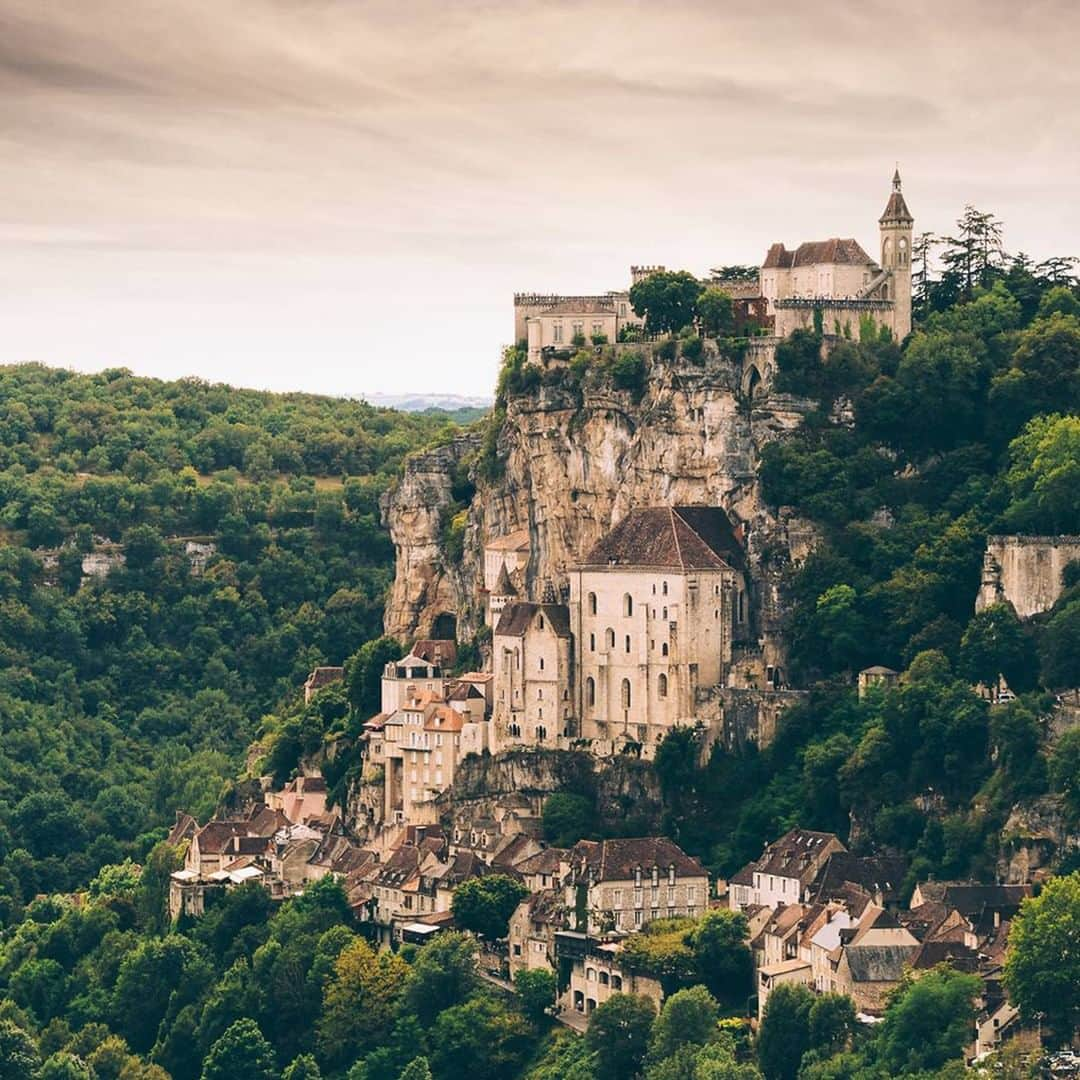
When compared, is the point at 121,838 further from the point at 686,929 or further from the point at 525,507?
the point at 686,929

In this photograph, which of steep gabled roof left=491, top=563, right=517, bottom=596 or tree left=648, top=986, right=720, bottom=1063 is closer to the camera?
tree left=648, top=986, right=720, bottom=1063

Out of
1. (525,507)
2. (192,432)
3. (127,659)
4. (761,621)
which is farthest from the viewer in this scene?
(192,432)

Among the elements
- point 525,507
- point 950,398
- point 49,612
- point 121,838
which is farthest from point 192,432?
point 950,398

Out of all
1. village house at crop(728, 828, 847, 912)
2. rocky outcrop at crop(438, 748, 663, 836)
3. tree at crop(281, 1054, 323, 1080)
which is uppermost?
rocky outcrop at crop(438, 748, 663, 836)

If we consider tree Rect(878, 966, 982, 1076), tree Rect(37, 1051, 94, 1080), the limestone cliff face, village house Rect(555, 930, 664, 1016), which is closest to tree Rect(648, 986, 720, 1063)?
village house Rect(555, 930, 664, 1016)

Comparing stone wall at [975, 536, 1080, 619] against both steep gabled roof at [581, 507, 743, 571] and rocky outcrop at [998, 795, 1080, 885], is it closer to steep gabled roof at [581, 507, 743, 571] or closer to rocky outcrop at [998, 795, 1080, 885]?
rocky outcrop at [998, 795, 1080, 885]

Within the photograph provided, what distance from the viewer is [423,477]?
138250 millimetres

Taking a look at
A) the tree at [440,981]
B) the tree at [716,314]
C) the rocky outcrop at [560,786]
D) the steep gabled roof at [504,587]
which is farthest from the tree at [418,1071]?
the tree at [716,314]

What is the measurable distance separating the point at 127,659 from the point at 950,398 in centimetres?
6292

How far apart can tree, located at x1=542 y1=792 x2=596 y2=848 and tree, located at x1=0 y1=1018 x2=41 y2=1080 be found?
18320 millimetres

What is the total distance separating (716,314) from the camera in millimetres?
122250

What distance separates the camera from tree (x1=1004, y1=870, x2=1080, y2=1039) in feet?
296

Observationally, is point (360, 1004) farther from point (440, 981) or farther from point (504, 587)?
point (504, 587)

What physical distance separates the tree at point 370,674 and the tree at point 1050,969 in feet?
135
